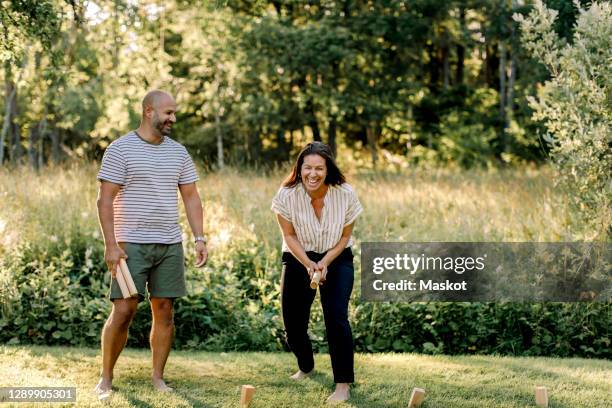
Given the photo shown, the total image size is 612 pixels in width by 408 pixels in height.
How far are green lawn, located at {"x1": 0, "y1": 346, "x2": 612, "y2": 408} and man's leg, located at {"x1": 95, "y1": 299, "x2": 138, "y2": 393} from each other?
0.17 m

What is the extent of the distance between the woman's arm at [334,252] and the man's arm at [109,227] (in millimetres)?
1215

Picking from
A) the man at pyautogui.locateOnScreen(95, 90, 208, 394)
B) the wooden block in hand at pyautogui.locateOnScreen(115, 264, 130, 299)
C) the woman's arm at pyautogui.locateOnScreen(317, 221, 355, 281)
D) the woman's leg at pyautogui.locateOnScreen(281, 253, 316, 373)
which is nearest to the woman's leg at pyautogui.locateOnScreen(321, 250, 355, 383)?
the woman's arm at pyautogui.locateOnScreen(317, 221, 355, 281)

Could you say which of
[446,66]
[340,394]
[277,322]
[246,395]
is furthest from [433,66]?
[246,395]

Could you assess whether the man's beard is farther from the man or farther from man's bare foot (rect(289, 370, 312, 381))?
man's bare foot (rect(289, 370, 312, 381))

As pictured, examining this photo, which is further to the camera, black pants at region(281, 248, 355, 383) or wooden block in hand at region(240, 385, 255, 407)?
black pants at region(281, 248, 355, 383)

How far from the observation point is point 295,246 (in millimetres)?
4836

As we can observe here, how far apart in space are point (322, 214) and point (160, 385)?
1524 mm

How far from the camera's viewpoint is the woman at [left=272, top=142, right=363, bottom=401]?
474cm

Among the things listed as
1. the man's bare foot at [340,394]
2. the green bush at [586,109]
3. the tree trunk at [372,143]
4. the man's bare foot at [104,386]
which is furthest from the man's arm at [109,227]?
the tree trunk at [372,143]

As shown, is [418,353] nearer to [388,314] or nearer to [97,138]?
[388,314]

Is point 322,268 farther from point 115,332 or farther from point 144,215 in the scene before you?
point 115,332

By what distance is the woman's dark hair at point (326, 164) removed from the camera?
15.9ft

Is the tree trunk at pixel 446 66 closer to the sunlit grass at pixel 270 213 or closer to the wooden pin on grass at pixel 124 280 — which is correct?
the sunlit grass at pixel 270 213

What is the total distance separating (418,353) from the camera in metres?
6.41
